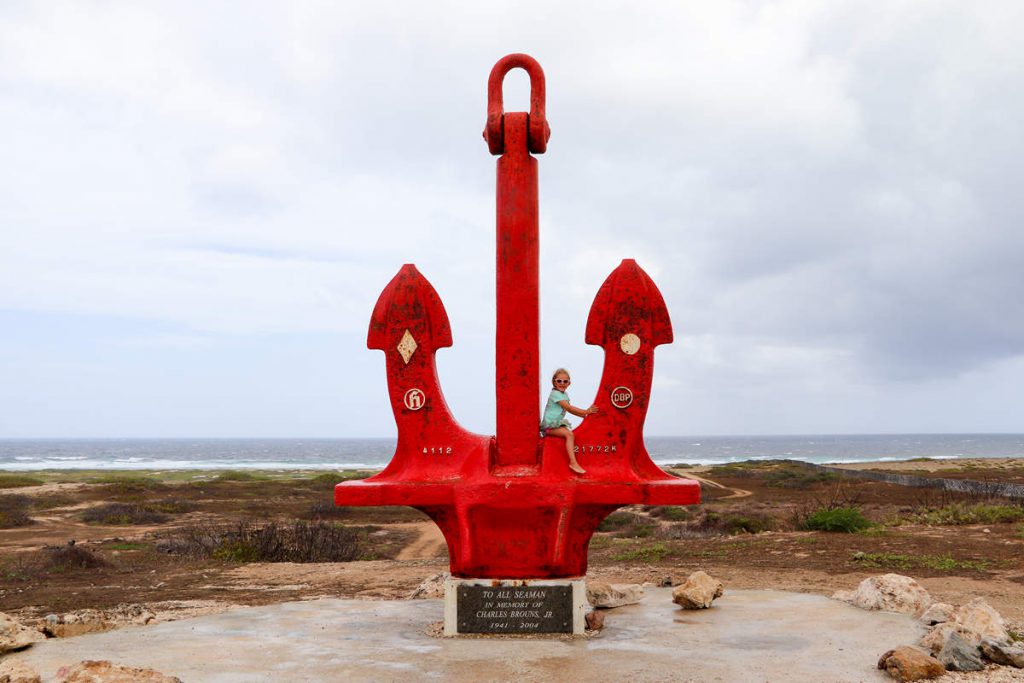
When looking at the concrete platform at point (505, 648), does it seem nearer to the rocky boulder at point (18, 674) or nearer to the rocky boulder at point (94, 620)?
the rocky boulder at point (18, 674)

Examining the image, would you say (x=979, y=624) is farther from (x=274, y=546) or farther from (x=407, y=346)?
(x=274, y=546)

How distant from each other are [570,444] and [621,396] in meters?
0.55

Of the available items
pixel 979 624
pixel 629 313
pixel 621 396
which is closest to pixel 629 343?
pixel 629 313

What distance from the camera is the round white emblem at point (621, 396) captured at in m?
6.50

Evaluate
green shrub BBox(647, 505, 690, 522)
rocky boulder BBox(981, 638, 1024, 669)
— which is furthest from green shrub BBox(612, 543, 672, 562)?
green shrub BBox(647, 505, 690, 522)

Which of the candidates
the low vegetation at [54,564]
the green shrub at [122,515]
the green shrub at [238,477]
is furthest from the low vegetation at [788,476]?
the low vegetation at [54,564]

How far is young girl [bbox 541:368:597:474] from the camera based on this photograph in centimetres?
634

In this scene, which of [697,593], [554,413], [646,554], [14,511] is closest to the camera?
[554,413]

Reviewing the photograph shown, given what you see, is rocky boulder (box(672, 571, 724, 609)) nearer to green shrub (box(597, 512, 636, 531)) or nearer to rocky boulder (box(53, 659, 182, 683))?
rocky boulder (box(53, 659, 182, 683))

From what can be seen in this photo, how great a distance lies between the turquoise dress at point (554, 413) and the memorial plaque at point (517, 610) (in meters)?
1.17

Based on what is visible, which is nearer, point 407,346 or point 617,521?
point 407,346

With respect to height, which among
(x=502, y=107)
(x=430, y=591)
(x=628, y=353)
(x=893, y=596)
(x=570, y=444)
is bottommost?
(x=430, y=591)

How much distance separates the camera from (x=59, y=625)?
6.88 metres

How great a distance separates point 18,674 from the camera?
4.51 m
